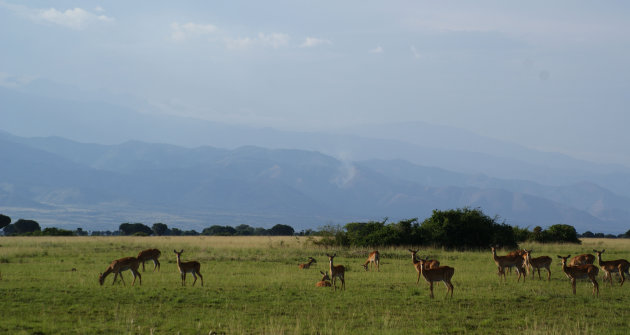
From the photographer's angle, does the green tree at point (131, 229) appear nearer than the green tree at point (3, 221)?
No

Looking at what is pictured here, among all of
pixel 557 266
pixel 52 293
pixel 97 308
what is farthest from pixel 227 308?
pixel 557 266

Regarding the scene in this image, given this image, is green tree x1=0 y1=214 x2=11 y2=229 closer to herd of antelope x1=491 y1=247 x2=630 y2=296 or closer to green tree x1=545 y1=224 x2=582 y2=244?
green tree x1=545 y1=224 x2=582 y2=244

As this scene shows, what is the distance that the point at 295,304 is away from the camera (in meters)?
17.4

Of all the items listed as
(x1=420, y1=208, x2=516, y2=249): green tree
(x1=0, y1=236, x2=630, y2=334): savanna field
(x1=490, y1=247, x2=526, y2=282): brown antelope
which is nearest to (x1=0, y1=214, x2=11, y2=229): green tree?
(x1=420, y1=208, x2=516, y2=249): green tree

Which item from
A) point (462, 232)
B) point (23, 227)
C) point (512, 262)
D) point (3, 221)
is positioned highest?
point (3, 221)

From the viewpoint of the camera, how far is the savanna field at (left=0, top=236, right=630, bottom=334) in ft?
46.5

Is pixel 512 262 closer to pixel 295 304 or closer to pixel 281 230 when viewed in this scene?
pixel 295 304

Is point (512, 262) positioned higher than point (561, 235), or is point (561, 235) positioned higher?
point (561, 235)

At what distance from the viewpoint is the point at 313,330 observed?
536 inches

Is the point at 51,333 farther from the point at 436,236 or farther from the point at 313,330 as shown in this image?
the point at 436,236

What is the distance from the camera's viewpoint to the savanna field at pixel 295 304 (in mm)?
14172

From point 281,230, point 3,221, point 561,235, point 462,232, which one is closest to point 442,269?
point 462,232

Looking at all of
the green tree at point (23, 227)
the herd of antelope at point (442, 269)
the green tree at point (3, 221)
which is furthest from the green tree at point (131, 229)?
the herd of antelope at point (442, 269)

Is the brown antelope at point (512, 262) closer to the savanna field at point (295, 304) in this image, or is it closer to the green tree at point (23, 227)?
the savanna field at point (295, 304)
